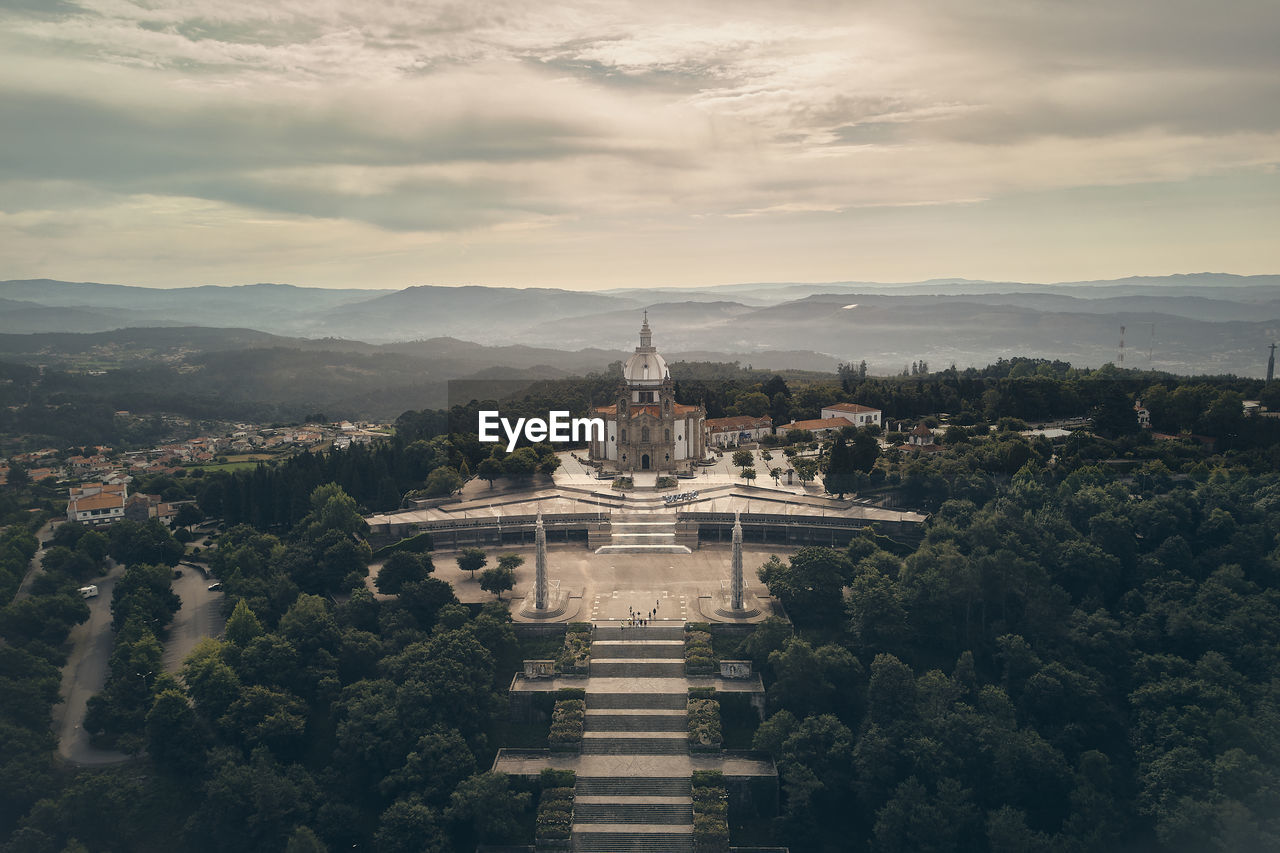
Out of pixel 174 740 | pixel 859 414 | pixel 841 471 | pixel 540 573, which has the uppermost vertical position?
pixel 859 414

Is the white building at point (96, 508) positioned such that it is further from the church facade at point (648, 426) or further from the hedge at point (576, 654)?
the hedge at point (576, 654)

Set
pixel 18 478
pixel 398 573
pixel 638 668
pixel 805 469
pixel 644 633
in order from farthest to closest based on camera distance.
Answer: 1. pixel 18 478
2. pixel 805 469
3. pixel 398 573
4. pixel 644 633
5. pixel 638 668

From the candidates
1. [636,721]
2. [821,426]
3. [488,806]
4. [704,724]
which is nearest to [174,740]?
[488,806]

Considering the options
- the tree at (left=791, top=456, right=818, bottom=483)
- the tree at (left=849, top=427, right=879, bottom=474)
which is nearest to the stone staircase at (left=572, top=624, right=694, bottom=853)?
the tree at (left=849, top=427, right=879, bottom=474)

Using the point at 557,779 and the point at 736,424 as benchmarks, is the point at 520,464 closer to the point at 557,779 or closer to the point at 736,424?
the point at 736,424

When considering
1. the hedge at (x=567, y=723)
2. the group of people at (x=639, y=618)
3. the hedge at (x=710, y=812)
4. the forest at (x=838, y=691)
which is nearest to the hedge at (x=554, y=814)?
the forest at (x=838, y=691)

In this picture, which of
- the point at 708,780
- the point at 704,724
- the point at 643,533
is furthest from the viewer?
the point at 643,533

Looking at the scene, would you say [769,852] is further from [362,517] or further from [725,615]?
[362,517]
